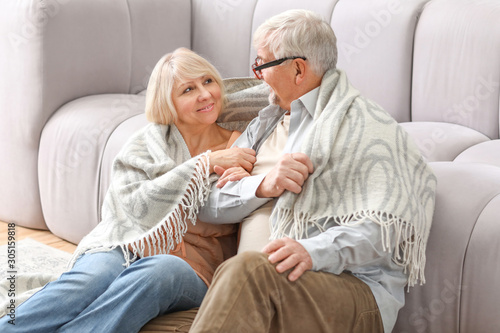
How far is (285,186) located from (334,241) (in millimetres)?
201

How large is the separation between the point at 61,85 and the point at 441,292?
189 centimetres

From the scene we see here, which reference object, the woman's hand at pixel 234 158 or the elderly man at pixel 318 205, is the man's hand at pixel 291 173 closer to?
the elderly man at pixel 318 205

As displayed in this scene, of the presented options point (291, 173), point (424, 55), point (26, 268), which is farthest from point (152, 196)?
point (424, 55)

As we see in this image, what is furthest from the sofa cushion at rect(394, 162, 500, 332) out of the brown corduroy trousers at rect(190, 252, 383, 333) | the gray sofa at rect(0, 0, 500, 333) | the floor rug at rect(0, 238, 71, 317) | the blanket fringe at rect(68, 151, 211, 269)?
the floor rug at rect(0, 238, 71, 317)

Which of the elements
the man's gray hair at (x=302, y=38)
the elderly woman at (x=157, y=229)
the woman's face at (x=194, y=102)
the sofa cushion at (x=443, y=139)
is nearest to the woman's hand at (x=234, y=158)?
the elderly woman at (x=157, y=229)

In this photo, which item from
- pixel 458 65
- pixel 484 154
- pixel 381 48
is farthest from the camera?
pixel 381 48

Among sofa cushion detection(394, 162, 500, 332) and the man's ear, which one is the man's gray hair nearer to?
the man's ear

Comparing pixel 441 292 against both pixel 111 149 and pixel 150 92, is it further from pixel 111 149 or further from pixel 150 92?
pixel 111 149

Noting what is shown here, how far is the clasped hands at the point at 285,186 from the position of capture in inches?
54.2

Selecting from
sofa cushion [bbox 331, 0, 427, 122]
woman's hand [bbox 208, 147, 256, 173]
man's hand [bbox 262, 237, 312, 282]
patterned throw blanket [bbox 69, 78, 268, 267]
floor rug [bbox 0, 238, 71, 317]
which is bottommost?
floor rug [bbox 0, 238, 71, 317]

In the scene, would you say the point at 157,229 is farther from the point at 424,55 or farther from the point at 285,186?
the point at 424,55

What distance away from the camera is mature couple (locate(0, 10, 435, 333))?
1.38 meters

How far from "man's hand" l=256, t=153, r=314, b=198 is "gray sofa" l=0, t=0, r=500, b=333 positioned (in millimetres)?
335

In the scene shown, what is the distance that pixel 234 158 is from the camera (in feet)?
6.00
